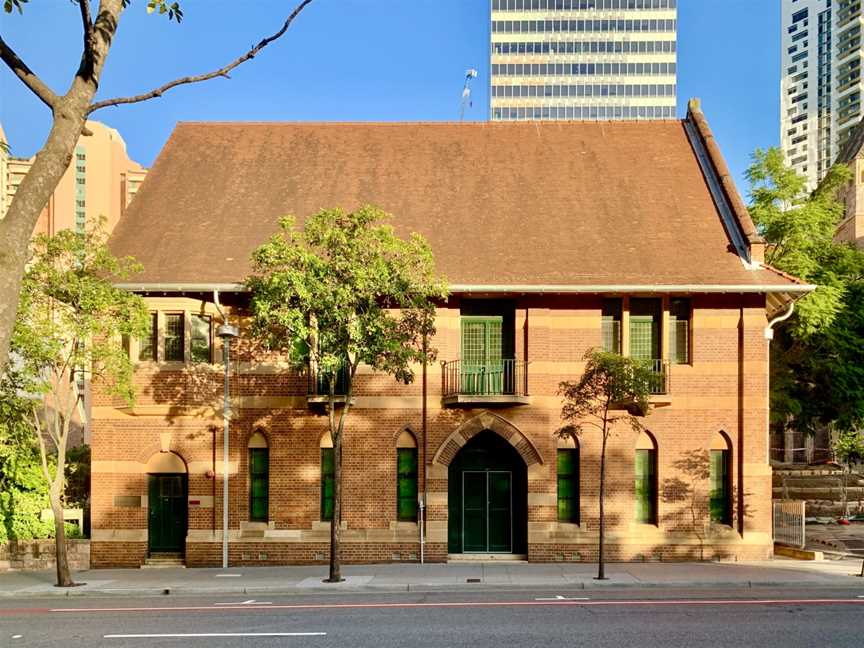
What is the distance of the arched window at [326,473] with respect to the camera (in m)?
23.1

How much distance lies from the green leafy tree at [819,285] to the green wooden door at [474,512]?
1046 centimetres

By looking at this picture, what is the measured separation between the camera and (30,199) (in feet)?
20.6

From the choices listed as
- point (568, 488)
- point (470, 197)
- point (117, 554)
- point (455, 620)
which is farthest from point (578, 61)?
point (455, 620)

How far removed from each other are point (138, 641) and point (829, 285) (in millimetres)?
22969

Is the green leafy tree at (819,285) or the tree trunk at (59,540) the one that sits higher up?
the green leafy tree at (819,285)

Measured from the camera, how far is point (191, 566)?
22.7 metres

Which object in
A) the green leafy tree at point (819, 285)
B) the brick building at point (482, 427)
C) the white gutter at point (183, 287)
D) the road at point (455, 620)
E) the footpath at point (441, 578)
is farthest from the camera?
the green leafy tree at point (819, 285)

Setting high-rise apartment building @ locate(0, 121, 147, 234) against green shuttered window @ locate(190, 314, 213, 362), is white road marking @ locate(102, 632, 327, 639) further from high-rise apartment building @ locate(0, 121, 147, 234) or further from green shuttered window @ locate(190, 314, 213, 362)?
high-rise apartment building @ locate(0, 121, 147, 234)

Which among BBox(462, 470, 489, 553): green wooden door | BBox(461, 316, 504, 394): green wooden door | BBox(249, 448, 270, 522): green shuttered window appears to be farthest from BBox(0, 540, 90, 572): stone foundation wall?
BBox(461, 316, 504, 394): green wooden door

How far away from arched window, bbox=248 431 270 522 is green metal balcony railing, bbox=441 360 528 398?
502 centimetres

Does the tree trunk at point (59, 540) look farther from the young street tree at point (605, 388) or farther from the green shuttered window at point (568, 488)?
the green shuttered window at point (568, 488)

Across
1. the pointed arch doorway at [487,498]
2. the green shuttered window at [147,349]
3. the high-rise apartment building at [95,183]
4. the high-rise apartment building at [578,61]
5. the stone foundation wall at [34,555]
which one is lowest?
the stone foundation wall at [34,555]

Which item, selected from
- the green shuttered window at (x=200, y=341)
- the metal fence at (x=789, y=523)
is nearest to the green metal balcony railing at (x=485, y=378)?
the green shuttered window at (x=200, y=341)

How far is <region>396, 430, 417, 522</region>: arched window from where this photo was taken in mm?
23141
